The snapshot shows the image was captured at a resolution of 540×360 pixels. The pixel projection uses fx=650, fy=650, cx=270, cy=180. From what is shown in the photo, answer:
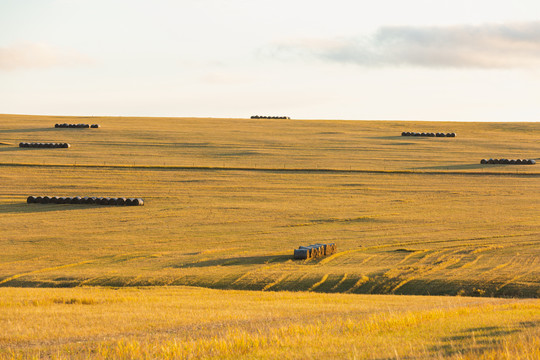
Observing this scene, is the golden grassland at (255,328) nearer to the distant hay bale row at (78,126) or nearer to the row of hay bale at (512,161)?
the row of hay bale at (512,161)

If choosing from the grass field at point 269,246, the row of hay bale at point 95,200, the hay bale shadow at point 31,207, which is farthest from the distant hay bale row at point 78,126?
the row of hay bale at point 95,200

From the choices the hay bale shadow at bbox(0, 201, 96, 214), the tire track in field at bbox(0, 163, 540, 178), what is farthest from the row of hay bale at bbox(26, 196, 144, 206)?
the tire track in field at bbox(0, 163, 540, 178)

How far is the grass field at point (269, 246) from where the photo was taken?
45.9 ft

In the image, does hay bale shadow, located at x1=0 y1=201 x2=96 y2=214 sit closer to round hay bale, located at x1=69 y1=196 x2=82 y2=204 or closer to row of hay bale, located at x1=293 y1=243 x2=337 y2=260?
round hay bale, located at x1=69 y1=196 x2=82 y2=204

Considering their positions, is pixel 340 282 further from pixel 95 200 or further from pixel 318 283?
→ pixel 95 200

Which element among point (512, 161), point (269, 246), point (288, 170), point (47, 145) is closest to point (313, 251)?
point (269, 246)

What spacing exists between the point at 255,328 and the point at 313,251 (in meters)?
18.6

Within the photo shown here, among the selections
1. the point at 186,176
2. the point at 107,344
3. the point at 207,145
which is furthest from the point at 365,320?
the point at 207,145

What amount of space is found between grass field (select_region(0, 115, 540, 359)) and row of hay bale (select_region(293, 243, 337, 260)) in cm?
51

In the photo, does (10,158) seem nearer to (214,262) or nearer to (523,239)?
(214,262)

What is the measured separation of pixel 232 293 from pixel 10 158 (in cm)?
5237

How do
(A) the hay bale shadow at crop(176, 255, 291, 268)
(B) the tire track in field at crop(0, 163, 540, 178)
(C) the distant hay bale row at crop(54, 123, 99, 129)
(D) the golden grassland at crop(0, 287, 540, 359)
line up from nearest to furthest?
(D) the golden grassland at crop(0, 287, 540, 359) < (A) the hay bale shadow at crop(176, 255, 291, 268) < (B) the tire track in field at crop(0, 163, 540, 178) < (C) the distant hay bale row at crop(54, 123, 99, 129)

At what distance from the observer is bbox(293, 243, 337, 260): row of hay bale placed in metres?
33.1

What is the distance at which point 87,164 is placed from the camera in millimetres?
67750
